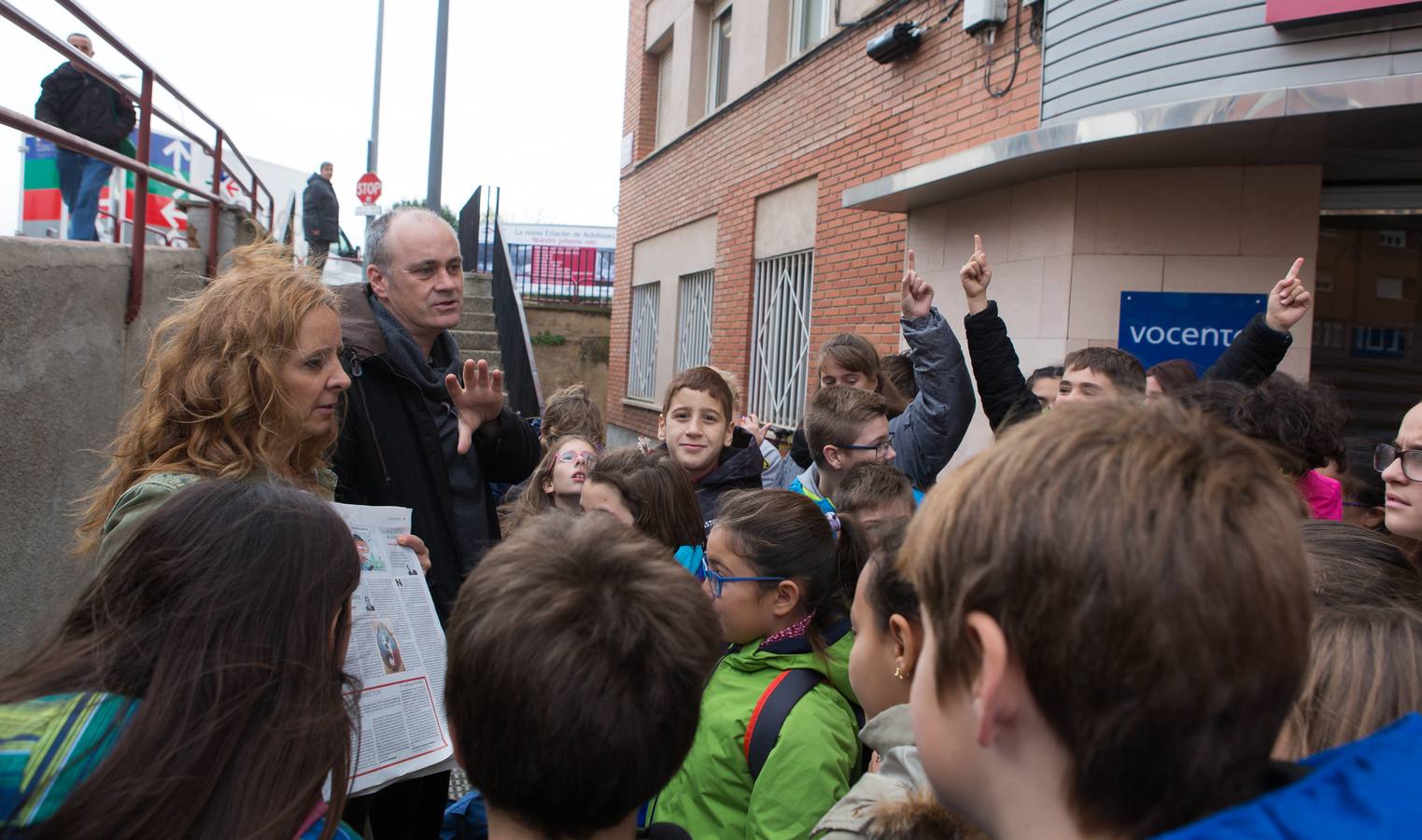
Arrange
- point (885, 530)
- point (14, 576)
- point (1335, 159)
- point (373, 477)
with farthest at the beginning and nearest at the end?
point (1335, 159) < point (14, 576) < point (373, 477) < point (885, 530)

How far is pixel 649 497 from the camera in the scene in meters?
3.14

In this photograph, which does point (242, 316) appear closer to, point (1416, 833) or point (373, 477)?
point (373, 477)

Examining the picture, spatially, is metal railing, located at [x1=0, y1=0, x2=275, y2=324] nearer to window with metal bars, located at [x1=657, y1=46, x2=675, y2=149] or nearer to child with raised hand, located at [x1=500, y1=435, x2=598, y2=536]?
child with raised hand, located at [x1=500, y1=435, x2=598, y2=536]

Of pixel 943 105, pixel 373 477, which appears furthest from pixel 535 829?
pixel 943 105

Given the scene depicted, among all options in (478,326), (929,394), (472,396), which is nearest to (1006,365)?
(929,394)

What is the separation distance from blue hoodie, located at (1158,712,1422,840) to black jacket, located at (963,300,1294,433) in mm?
2902

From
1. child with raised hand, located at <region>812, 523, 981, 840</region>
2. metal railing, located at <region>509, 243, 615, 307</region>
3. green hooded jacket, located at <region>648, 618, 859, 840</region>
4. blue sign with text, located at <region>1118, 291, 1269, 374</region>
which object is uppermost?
metal railing, located at <region>509, 243, 615, 307</region>

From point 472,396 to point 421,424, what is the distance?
227 mm

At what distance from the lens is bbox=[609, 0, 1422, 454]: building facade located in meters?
4.65

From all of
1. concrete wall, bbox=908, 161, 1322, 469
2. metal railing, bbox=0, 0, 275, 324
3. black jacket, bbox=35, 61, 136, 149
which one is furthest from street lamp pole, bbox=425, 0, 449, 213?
concrete wall, bbox=908, 161, 1322, 469

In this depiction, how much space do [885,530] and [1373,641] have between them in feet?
2.73

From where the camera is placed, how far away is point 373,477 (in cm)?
284

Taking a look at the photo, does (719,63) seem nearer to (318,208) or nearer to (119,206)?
(318,208)

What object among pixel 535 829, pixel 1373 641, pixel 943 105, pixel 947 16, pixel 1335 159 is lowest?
pixel 535 829
